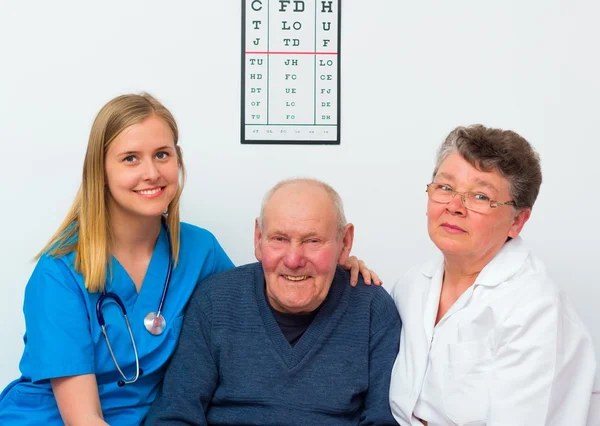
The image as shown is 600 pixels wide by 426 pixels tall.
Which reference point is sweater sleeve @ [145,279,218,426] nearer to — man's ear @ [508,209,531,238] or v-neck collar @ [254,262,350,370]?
v-neck collar @ [254,262,350,370]

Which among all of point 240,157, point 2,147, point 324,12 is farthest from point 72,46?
point 324,12

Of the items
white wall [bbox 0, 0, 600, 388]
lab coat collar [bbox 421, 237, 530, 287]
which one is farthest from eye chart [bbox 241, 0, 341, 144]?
lab coat collar [bbox 421, 237, 530, 287]

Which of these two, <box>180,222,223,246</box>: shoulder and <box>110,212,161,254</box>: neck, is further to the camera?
<box>180,222,223,246</box>: shoulder

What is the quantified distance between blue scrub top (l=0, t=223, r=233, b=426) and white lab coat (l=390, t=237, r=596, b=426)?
66 cm

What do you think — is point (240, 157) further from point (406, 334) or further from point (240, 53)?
point (406, 334)

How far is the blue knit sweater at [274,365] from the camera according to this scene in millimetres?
1948

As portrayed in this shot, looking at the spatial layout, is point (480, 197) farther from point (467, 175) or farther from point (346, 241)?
point (346, 241)

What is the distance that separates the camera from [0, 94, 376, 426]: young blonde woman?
1.90 m

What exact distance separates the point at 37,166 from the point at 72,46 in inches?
18.7

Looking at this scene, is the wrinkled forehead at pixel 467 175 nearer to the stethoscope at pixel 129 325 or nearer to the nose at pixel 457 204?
the nose at pixel 457 204

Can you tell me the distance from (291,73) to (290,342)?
1.18 metres

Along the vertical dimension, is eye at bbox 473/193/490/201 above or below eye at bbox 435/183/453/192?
below

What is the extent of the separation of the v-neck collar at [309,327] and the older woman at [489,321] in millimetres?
205

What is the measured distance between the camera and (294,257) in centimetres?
192
